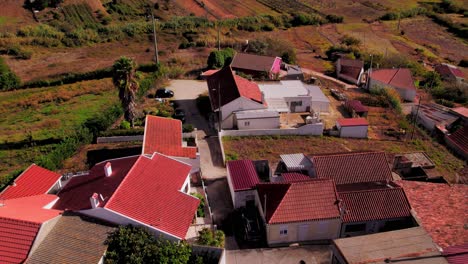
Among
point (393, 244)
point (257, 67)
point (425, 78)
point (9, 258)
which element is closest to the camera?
point (9, 258)

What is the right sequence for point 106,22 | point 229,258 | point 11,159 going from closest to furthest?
point 229,258, point 11,159, point 106,22

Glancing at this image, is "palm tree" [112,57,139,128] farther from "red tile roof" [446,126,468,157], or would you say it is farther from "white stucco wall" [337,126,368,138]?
"red tile roof" [446,126,468,157]

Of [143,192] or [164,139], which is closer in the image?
[143,192]

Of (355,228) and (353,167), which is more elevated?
(353,167)

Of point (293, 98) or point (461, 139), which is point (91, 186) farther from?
point (461, 139)

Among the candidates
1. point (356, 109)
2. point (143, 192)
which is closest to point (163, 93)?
point (356, 109)

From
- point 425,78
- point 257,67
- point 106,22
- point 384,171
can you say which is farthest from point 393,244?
point 106,22

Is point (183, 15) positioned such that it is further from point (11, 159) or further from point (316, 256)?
point (316, 256)
